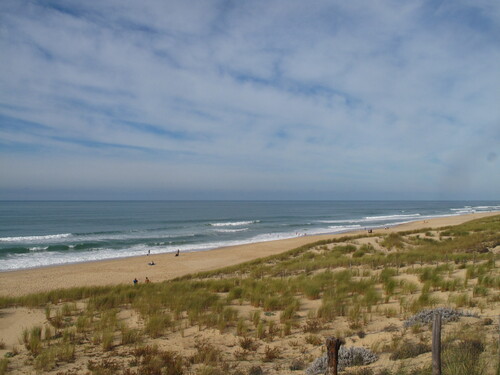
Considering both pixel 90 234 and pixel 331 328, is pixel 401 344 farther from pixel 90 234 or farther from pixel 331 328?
pixel 90 234

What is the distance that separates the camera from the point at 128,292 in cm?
1154

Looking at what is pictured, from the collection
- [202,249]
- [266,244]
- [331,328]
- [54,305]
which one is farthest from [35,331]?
[266,244]

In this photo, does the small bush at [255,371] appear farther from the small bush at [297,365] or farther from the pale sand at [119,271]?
the pale sand at [119,271]

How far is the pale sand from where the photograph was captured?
71.8 ft

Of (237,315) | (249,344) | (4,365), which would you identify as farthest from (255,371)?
(4,365)

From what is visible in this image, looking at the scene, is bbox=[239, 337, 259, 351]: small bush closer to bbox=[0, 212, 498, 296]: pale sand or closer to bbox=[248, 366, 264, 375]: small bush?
bbox=[248, 366, 264, 375]: small bush

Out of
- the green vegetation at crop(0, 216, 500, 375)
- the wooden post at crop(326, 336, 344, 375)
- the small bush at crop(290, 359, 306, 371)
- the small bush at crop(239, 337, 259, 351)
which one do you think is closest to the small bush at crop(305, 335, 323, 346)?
the green vegetation at crop(0, 216, 500, 375)

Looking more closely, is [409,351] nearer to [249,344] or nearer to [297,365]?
[297,365]

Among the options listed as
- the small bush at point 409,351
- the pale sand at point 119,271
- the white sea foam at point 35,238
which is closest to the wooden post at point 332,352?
the small bush at point 409,351

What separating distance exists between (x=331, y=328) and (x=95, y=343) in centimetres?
546

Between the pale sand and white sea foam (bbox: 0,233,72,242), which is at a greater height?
white sea foam (bbox: 0,233,72,242)

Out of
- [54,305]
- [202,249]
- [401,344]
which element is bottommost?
[202,249]

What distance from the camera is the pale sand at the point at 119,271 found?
2189 cm

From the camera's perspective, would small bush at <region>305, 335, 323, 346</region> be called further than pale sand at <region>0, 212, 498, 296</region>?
No
